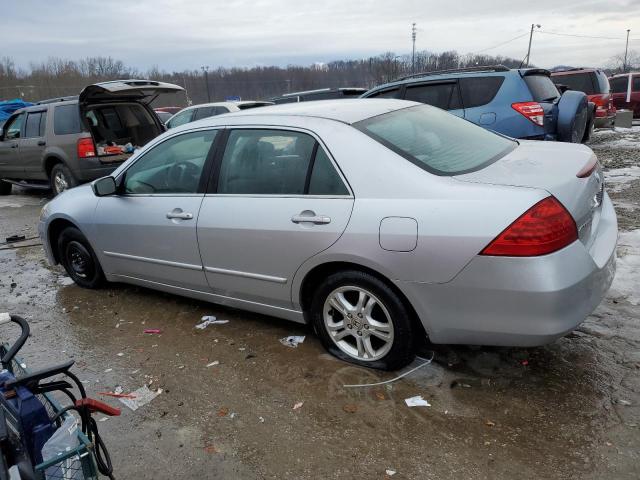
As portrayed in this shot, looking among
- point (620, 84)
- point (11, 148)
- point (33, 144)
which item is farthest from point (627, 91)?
point (11, 148)

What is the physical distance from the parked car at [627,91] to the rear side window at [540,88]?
13405 millimetres

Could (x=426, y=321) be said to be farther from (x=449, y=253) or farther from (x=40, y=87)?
(x=40, y=87)

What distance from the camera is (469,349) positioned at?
131 inches

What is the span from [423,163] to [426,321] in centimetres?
91

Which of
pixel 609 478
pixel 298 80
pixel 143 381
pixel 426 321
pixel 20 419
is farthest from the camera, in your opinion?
pixel 298 80

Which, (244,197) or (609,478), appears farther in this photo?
(244,197)

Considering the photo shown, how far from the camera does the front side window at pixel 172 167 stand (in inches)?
148

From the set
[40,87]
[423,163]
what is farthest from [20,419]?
[40,87]

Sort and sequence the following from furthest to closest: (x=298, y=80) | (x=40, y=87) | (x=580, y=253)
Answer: (x=298, y=80) → (x=40, y=87) → (x=580, y=253)

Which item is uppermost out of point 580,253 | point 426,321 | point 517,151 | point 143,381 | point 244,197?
point 517,151

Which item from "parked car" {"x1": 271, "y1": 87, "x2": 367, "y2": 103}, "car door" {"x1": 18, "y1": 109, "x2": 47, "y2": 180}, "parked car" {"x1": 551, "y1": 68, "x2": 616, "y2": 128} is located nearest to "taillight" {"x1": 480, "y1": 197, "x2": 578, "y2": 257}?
"car door" {"x1": 18, "y1": 109, "x2": 47, "y2": 180}

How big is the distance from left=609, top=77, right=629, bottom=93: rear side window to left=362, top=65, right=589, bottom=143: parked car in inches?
527

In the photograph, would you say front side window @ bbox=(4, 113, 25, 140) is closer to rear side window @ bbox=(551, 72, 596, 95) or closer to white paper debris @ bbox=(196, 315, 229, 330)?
white paper debris @ bbox=(196, 315, 229, 330)

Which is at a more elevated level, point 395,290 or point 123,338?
point 395,290
